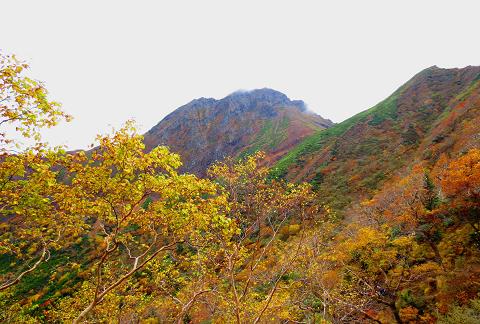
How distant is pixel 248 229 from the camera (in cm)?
1307

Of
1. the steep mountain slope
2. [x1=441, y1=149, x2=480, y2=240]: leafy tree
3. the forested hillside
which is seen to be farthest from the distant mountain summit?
[x1=441, y1=149, x2=480, y2=240]: leafy tree

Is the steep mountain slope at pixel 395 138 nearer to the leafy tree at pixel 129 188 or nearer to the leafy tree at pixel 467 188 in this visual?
the leafy tree at pixel 467 188

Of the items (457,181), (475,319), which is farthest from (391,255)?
(475,319)

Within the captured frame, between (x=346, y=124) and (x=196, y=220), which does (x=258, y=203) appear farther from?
(x=346, y=124)

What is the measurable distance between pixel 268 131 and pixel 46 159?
138 m

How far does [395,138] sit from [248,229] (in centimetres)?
6982

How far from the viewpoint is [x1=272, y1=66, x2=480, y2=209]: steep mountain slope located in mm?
53500

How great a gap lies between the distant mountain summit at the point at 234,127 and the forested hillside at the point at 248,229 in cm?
5983

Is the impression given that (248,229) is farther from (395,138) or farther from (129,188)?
(395,138)

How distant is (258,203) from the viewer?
14.0m

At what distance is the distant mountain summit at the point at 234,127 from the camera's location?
5359 inches

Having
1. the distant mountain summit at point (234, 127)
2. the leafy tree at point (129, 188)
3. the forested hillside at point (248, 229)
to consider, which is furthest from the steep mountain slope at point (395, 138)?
the leafy tree at point (129, 188)

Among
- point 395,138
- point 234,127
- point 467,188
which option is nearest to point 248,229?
point 467,188

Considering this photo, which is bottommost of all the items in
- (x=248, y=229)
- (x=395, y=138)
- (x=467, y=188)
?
(x=467, y=188)
